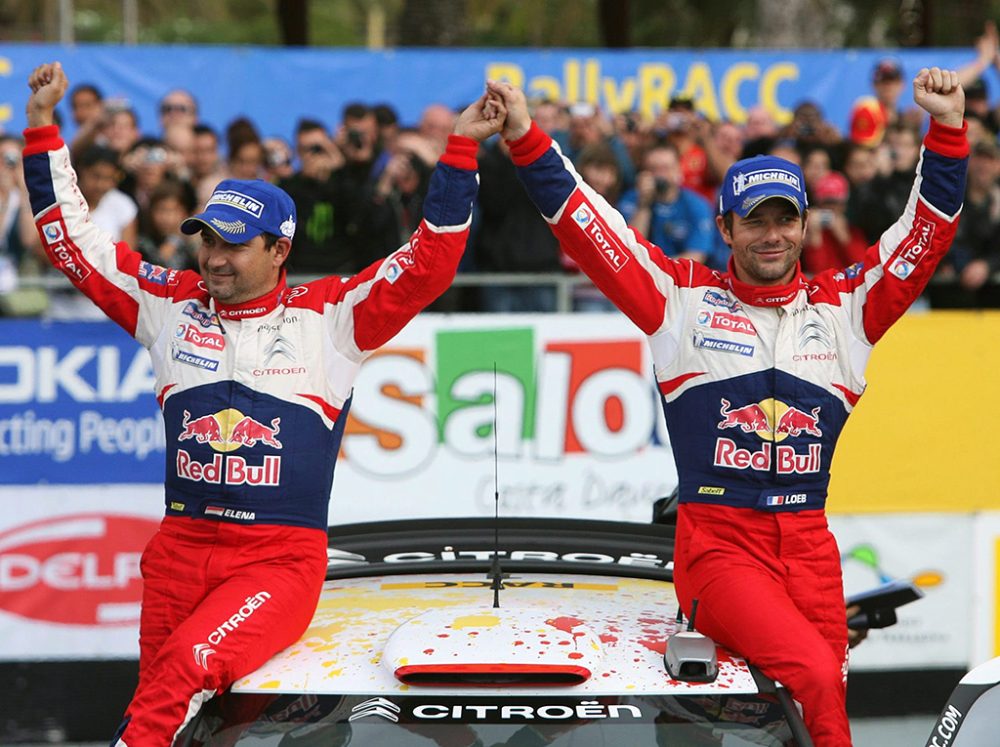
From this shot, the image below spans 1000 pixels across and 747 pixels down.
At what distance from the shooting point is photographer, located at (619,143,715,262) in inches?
358

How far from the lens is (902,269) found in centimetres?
410

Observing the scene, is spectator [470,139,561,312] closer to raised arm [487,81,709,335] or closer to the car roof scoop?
raised arm [487,81,709,335]

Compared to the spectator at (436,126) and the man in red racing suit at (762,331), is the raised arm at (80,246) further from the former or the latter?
the spectator at (436,126)

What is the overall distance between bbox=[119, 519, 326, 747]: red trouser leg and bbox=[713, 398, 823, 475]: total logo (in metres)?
1.08

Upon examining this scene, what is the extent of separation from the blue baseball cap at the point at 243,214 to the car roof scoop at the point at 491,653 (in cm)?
124

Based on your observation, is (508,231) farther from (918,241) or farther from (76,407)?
(918,241)

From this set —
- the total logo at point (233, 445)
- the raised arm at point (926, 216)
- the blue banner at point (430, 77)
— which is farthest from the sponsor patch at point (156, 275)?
the blue banner at point (430, 77)

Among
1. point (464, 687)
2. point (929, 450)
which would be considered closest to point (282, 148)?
point (929, 450)

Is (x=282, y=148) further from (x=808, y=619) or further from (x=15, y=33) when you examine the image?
(x=15, y=33)

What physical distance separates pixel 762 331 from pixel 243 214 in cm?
140

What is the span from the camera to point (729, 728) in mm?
3117

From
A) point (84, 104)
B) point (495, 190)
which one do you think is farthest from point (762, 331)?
point (84, 104)

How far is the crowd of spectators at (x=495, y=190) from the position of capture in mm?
8750

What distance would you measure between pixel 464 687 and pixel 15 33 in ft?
160
